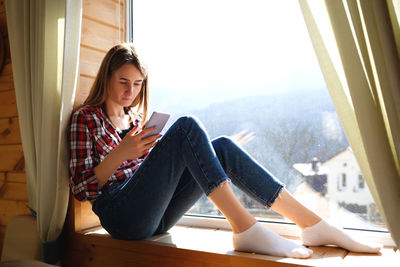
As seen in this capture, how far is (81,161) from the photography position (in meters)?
1.49

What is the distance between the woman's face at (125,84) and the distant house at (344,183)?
0.81 meters

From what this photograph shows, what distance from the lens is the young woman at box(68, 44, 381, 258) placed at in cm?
124

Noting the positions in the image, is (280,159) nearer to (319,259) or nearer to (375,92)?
(319,259)

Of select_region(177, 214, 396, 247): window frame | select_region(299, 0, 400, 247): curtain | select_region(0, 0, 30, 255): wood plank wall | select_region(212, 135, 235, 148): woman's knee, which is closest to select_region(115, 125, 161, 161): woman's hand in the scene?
select_region(212, 135, 235, 148): woman's knee

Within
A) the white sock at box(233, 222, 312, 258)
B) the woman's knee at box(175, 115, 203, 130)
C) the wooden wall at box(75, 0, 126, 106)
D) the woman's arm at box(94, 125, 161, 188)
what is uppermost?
the wooden wall at box(75, 0, 126, 106)

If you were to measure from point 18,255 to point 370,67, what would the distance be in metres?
1.73

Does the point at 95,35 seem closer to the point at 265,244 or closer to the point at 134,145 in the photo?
the point at 134,145

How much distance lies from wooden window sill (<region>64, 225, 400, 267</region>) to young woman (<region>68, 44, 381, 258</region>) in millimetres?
42

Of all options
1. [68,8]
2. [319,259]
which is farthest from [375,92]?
[68,8]

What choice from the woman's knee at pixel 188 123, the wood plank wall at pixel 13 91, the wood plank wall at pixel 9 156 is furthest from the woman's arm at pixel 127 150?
the wood plank wall at pixel 9 156

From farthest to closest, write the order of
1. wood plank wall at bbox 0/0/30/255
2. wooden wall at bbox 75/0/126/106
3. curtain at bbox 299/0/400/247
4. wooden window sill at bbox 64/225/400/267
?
1. wood plank wall at bbox 0/0/30/255
2. wooden wall at bbox 75/0/126/106
3. wooden window sill at bbox 64/225/400/267
4. curtain at bbox 299/0/400/247

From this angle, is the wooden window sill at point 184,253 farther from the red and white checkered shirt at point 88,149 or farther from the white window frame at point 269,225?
the red and white checkered shirt at point 88,149

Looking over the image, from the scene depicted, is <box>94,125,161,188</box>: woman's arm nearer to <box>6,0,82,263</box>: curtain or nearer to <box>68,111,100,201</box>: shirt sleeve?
<box>68,111,100,201</box>: shirt sleeve

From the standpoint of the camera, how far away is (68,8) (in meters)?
1.56
